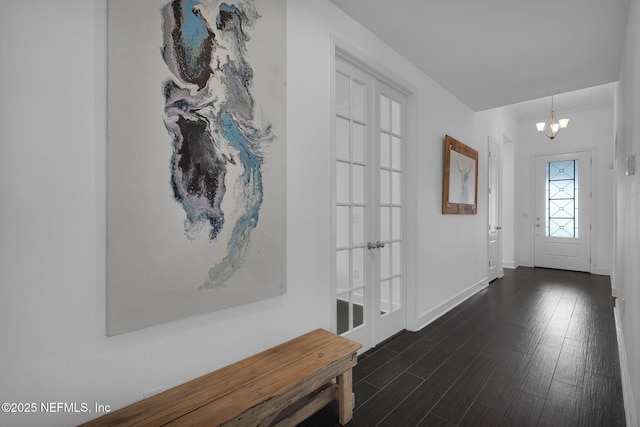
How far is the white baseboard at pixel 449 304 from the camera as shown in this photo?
3.09 meters

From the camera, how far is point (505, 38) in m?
2.48

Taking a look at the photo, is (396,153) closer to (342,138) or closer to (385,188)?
(385,188)

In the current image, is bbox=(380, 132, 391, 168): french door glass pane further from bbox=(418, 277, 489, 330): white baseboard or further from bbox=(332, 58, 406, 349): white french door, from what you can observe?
bbox=(418, 277, 489, 330): white baseboard

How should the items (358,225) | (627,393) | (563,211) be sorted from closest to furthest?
(627,393), (358,225), (563,211)

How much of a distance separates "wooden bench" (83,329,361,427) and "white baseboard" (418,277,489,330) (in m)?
1.60

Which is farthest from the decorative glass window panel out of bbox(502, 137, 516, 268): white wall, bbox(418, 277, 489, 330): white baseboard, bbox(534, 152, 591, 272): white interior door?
bbox(418, 277, 489, 330): white baseboard

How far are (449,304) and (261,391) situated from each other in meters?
2.93

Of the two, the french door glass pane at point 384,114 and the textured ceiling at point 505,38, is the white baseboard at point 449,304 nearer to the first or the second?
the french door glass pane at point 384,114

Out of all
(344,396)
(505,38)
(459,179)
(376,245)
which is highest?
(505,38)

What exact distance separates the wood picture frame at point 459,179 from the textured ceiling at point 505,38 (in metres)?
0.75

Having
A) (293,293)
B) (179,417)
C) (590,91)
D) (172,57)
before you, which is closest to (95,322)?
(179,417)

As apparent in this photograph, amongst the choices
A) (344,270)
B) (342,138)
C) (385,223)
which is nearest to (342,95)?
(342,138)

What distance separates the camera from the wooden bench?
3.76 feet

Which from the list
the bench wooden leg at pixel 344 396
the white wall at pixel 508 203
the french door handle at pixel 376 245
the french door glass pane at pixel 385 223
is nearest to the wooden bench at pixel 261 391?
the bench wooden leg at pixel 344 396
